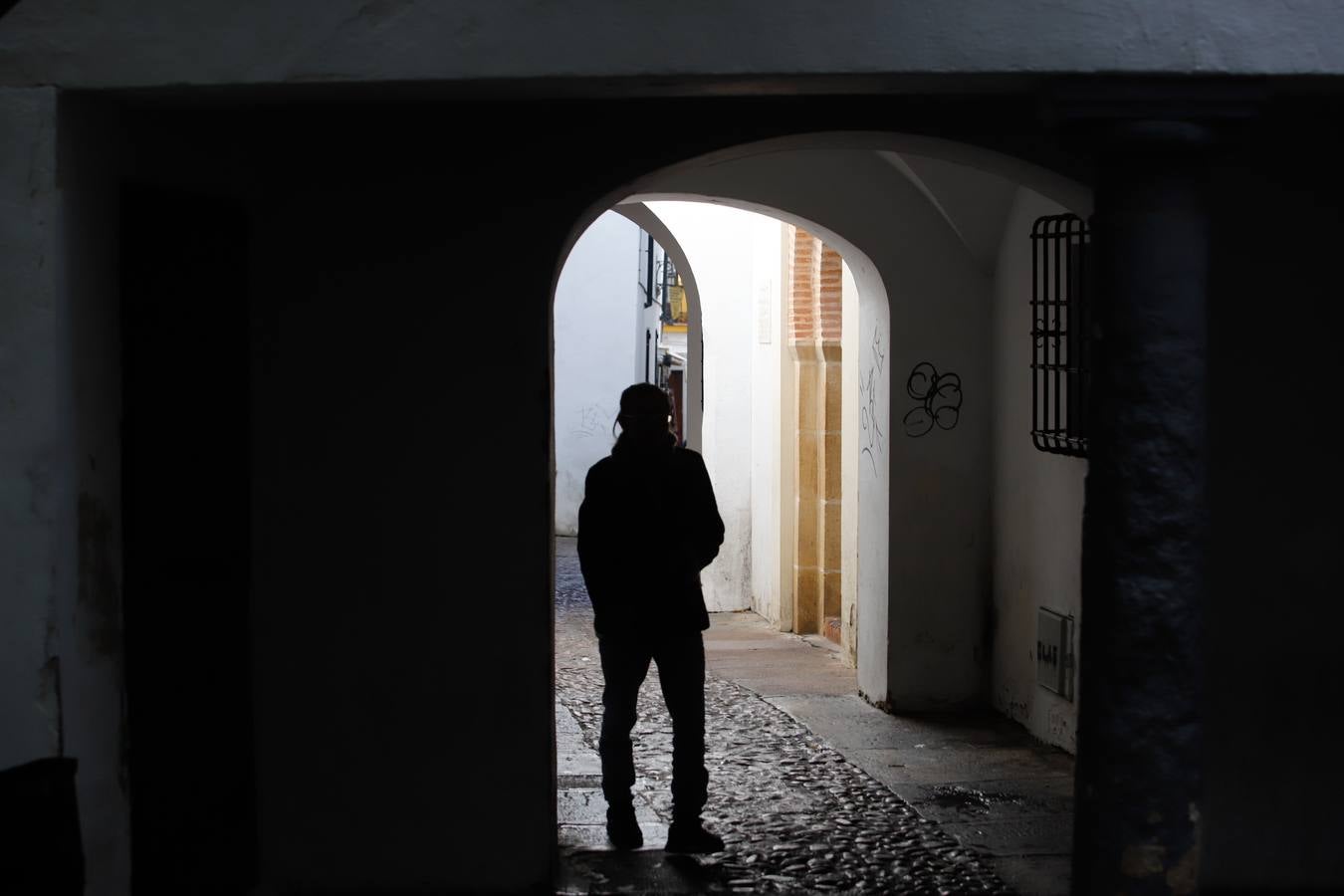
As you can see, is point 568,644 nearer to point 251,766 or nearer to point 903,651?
point 903,651

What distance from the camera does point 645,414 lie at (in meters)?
6.27

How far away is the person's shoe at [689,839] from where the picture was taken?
6387 millimetres

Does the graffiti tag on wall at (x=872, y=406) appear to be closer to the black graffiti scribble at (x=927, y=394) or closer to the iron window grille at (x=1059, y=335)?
the black graffiti scribble at (x=927, y=394)

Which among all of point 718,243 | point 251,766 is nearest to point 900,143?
point 251,766

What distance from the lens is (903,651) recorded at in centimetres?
938

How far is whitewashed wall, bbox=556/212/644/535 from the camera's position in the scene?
26766 millimetres

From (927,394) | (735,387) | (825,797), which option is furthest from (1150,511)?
(735,387)

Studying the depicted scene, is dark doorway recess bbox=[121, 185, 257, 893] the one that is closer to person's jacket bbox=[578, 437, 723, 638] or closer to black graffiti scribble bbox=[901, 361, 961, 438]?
person's jacket bbox=[578, 437, 723, 638]

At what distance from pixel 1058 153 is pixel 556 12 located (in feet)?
7.59

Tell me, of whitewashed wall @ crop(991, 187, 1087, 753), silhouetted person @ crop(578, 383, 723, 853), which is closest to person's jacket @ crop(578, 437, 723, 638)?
silhouetted person @ crop(578, 383, 723, 853)

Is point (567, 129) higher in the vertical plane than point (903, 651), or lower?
higher

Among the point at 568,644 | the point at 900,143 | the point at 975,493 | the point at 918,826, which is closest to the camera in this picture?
the point at 900,143

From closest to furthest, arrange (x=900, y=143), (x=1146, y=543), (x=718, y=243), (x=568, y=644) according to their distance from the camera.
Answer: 1. (x=1146, y=543)
2. (x=900, y=143)
3. (x=568, y=644)
4. (x=718, y=243)

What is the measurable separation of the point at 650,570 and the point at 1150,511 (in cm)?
234
